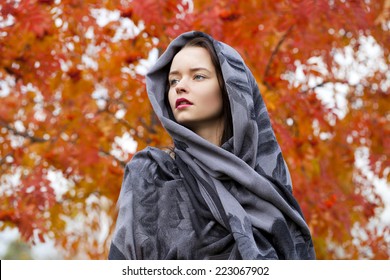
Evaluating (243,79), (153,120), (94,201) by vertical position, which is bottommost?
(94,201)

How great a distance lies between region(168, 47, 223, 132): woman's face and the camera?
1998 mm

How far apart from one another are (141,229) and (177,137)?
30 cm

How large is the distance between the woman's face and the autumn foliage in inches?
45.1

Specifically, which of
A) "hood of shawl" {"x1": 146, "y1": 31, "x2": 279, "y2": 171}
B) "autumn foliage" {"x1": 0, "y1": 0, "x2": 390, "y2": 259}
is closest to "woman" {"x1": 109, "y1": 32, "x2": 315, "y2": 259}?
"hood of shawl" {"x1": 146, "y1": 31, "x2": 279, "y2": 171}

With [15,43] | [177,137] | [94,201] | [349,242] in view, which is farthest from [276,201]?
[349,242]

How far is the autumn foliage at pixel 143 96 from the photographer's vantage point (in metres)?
3.36

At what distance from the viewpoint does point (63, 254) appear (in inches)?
199

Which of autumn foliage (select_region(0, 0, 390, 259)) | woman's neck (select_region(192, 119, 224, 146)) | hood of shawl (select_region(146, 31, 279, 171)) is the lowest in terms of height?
autumn foliage (select_region(0, 0, 390, 259))

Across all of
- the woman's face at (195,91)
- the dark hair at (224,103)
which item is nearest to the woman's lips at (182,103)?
the woman's face at (195,91)

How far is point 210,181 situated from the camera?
1910mm

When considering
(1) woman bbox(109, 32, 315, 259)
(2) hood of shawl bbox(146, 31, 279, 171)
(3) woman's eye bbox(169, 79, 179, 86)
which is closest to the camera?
(1) woman bbox(109, 32, 315, 259)

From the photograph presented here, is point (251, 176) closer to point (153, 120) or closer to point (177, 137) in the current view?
point (177, 137)

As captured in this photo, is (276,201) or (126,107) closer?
(276,201)

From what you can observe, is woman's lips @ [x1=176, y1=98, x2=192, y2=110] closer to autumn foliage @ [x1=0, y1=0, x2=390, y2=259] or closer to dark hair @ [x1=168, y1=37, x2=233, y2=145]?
dark hair @ [x1=168, y1=37, x2=233, y2=145]
